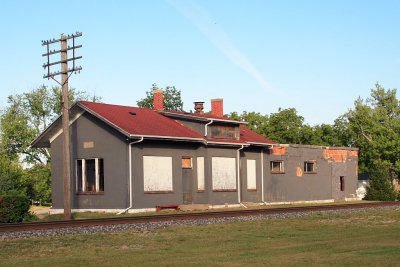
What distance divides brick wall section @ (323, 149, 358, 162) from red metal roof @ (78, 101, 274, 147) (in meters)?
8.43

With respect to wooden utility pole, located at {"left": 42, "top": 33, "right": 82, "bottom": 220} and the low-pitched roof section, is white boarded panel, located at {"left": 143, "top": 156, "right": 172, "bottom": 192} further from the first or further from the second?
wooden utility pole, located at {"left": 42, "top": 33, "right": 82, "bottom": 220}

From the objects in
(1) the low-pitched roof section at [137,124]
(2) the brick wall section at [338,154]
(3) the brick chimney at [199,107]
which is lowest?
(2) the brick wall section at [338,154]

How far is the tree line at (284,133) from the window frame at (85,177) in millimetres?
5976

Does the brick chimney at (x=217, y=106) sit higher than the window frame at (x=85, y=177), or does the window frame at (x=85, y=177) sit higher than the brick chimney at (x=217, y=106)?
the brick chimney at (x=217, y=106)

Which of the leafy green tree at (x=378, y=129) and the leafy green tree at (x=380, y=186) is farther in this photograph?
the leafy green tree at (x=378, y=129)

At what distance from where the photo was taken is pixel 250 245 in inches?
541

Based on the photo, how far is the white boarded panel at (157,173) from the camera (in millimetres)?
31281

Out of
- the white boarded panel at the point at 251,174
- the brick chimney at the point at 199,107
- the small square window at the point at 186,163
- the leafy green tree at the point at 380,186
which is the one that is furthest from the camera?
the leafy green tree at the point at 380,186

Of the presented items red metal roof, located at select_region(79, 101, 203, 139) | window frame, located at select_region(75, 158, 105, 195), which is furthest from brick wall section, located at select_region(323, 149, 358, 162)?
window frame, located at select_region(75, 158, 105, 195)

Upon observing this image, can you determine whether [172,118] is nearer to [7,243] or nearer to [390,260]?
[7,243]

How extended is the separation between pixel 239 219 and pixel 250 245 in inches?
349

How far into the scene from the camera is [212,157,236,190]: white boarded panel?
34.7 metres

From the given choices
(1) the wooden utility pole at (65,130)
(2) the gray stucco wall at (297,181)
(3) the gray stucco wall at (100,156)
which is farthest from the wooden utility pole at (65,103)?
(2) the gray stucco wall at (297,181)

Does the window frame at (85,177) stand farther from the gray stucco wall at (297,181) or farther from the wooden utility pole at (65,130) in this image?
the gray stucco wall at (297,181)
